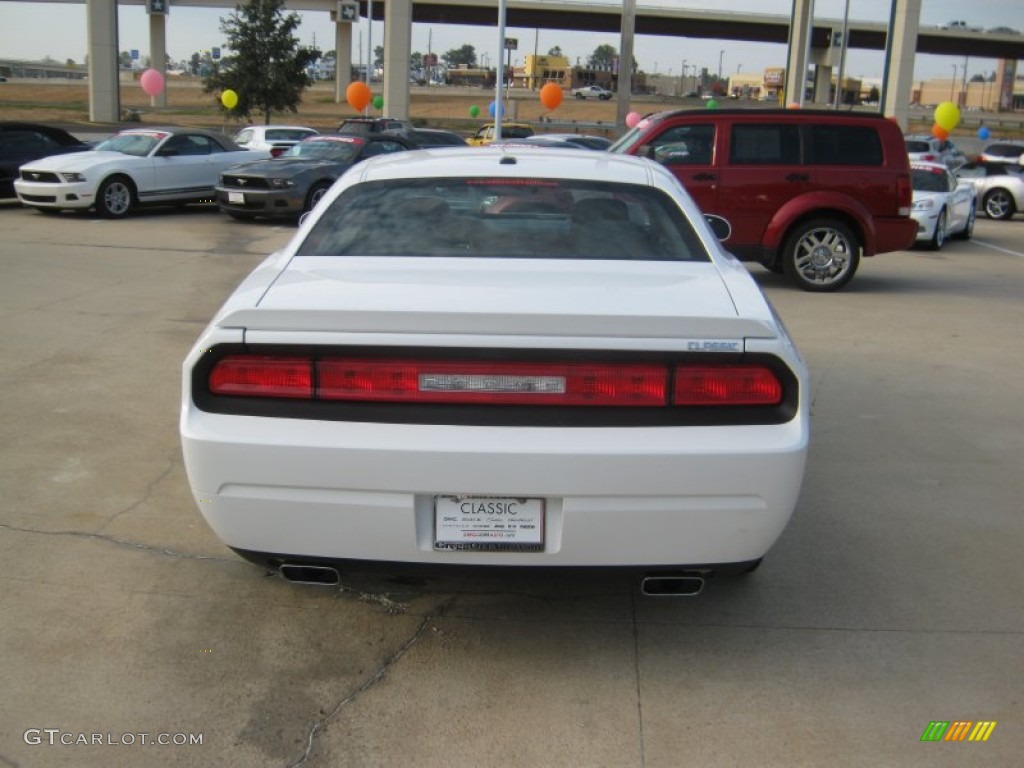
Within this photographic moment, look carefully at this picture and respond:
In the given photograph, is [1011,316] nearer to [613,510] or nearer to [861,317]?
[861,317]

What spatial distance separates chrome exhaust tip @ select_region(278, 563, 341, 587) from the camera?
3.47 metres

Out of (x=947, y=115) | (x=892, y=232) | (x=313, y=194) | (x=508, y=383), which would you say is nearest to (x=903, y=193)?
(x=892, y=232)

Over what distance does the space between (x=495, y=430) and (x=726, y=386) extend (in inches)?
29.3

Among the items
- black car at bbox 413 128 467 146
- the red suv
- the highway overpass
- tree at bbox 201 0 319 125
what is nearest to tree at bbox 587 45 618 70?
the highway overpass

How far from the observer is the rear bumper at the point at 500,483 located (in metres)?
3.19

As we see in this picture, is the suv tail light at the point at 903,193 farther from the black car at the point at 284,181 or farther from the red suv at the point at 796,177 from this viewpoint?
the black car at the point at 284,181

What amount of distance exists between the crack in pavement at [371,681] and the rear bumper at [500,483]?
1.46 ft

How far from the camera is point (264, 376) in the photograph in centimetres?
334

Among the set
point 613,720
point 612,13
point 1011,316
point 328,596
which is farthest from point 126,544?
point 612,13

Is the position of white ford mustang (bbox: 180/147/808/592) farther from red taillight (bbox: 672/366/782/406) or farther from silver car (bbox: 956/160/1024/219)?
silver car (bbox: 956/160/1024/219)

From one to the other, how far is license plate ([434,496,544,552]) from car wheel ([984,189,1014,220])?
24764 millimetres

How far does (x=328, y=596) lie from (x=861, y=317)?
8.13 metres

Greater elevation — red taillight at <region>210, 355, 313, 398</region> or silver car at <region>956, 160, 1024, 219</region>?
red taillight at <region>210, 355, 313, 398</region>

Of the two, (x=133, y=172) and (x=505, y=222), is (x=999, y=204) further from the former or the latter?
(x=505, y=222)
